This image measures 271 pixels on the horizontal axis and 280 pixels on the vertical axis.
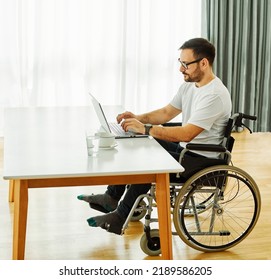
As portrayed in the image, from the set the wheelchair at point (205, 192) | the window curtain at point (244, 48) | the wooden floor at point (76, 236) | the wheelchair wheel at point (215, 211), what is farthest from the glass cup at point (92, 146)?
the window curtain at point (244, 48)

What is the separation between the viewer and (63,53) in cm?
523

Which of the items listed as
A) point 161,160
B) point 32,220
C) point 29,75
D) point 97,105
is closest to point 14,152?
point 97,105

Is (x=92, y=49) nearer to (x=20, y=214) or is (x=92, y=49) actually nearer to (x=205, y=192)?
(x=205, y=192)

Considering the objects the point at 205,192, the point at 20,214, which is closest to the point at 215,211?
the point at 205,192

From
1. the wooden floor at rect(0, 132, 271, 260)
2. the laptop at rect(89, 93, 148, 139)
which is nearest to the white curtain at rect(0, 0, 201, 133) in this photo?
the wooden floor at rect(0, 132, 271, 260)

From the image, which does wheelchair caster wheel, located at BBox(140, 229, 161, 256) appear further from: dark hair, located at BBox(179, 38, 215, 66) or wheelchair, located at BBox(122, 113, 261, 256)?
dark hair, located at BBox(179, 38, 215, 66)

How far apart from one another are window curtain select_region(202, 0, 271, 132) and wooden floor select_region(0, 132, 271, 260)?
188cm

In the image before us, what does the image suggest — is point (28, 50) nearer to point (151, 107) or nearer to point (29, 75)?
point (29, 75)

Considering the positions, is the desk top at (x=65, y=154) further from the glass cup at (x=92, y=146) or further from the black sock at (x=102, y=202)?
the black sock at (x=102, y=202)

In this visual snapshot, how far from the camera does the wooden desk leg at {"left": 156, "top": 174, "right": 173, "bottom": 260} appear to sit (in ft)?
8.04

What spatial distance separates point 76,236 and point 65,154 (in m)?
0.73
